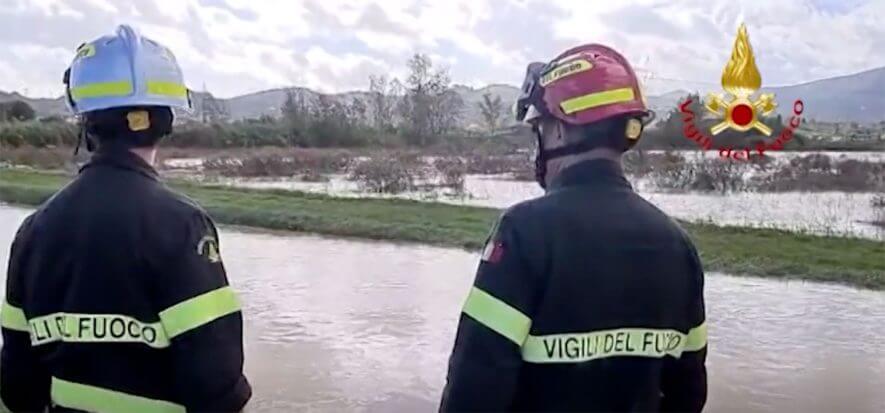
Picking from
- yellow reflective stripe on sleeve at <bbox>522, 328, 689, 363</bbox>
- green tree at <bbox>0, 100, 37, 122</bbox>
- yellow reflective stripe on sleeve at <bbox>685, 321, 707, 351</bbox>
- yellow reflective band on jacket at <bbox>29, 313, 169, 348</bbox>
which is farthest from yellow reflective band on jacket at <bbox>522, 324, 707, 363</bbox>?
green tree at <bbox>0, 100, 37, 122</bbox>

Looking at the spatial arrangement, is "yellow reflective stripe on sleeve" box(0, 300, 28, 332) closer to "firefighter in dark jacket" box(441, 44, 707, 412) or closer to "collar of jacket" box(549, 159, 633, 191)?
"firefighter in dark jacket" box(441, 44, 707, 412)

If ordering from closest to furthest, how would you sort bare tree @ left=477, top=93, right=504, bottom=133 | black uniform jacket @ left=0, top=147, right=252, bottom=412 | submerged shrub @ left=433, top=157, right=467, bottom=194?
black uniform jacket @ left=0, top=147, right=252, bottom=412, submerged shrub @ left=433, top=157, right=467, bottom=194, bare tree @ left=477, top=93, right=504, bottom=133

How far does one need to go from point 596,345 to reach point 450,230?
39.7 feet

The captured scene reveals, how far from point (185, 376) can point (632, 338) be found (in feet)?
2.99

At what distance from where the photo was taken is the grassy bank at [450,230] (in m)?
11.2

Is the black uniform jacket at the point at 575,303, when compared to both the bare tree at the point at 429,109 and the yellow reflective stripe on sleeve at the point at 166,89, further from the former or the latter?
the bare tree at the point at 429,109

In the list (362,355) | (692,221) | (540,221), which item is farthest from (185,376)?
(692,221)

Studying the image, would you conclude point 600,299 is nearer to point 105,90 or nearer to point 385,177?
point 105,90

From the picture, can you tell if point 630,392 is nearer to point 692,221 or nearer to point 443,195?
point 692,221

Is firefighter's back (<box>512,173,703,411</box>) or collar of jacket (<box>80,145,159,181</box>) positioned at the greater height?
collar of jacket (<box>80,145,159,181</box>)

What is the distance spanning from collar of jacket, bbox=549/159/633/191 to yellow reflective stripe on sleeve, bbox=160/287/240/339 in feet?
2.43

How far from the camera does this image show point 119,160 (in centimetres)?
203

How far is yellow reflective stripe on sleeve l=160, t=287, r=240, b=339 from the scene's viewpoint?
77.2 inches

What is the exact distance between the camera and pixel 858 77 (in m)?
18.0
